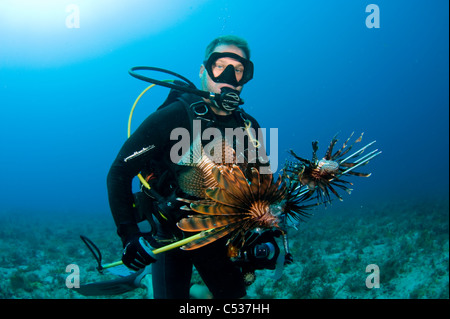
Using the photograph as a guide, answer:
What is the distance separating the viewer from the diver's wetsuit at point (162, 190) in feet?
7.54

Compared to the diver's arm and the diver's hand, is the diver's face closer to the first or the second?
the diver's arm

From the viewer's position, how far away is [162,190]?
98.4 inches

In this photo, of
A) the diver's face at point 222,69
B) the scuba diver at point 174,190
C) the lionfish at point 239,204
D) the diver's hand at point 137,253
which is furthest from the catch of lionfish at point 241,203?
the diver's face at point 222,69

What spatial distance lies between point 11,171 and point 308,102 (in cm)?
16514

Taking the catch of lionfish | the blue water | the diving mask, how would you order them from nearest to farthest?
the catch of lionfish < the diving mask < the blue water

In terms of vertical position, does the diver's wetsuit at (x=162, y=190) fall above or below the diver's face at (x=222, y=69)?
below

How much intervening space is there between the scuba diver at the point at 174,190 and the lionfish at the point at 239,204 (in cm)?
71

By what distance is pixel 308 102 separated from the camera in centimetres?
14138

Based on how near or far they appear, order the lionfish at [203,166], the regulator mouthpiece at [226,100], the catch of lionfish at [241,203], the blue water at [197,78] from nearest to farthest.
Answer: the catch of lionfish at [241,203] → the lionfish at [203,166] → the regulator mouthpiece at [226,100] → the blue water at [197,78]

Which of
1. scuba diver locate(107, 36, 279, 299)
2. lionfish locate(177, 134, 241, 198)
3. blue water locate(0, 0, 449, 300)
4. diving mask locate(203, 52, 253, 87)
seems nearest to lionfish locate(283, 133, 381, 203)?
lionfish locate(177, 134, 241, 198)

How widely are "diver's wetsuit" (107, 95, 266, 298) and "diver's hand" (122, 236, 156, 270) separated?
0.11m

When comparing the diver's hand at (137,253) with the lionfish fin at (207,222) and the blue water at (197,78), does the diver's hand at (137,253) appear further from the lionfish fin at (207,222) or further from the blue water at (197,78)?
the blue water at (197,78)

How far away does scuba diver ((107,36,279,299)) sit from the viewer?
7.52 ft

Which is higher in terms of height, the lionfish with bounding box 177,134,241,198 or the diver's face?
the diver's face
